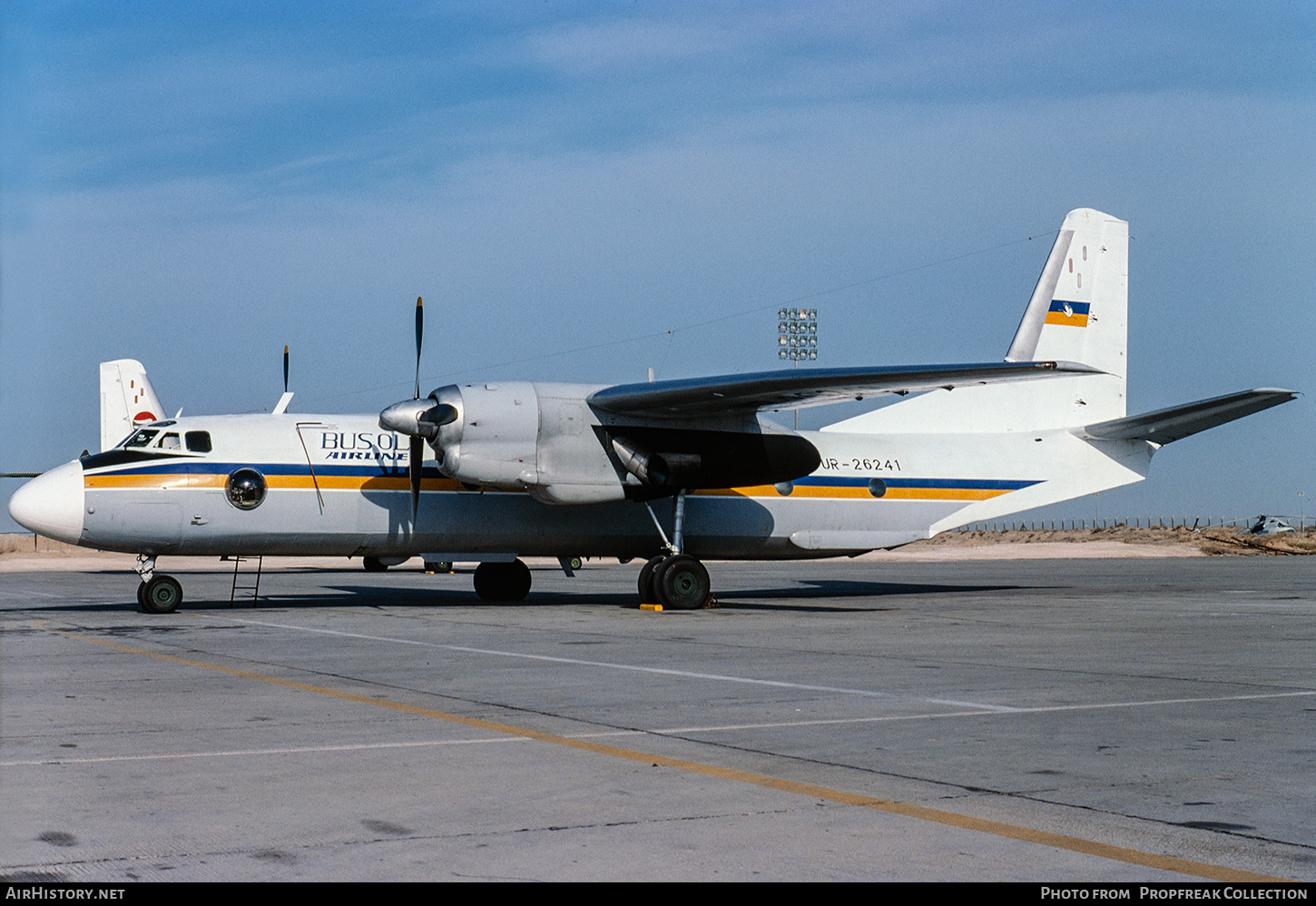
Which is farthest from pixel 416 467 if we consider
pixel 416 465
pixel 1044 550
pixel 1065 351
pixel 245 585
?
pixel 1044 550

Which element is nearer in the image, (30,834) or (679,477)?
(30,834)

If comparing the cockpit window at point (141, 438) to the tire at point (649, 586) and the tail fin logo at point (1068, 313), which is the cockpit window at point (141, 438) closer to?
the tire at point (649, 586)

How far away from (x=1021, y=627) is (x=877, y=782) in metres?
11.7

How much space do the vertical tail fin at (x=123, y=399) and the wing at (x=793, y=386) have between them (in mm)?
28928

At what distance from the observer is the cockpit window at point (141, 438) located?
20.9m

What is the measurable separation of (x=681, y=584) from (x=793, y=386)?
13.1 feet

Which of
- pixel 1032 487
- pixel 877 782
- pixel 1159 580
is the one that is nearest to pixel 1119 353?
pixel 1032 487

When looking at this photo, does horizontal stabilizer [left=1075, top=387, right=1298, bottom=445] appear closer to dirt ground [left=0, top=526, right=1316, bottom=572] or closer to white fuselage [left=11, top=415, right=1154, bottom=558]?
white fuselage [left=11, top=415, right=1154, bottom=558]

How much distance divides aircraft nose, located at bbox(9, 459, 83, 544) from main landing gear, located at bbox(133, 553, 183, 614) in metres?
1.12

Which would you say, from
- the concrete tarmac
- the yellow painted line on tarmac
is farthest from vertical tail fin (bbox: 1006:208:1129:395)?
the yellow painted line on tarmac

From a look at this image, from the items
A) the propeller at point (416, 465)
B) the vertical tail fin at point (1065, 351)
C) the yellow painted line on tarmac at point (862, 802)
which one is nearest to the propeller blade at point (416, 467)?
the propeller at point (416, 465)

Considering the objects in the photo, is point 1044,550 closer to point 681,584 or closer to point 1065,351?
point 1065,351

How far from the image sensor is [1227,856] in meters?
5.39

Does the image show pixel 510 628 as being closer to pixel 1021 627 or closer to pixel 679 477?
pixel 679 477
